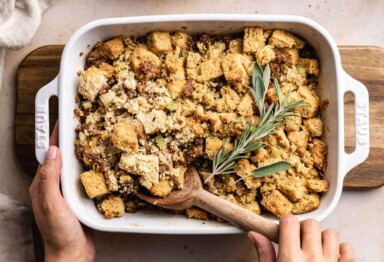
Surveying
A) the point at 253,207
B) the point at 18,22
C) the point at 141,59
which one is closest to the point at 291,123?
the point at 253,207

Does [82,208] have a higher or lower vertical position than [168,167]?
lower

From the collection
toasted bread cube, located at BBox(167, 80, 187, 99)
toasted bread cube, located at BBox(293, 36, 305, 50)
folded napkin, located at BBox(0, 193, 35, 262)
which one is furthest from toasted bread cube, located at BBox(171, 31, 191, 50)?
folded napkin, located at BBox(0, 193, 35, 262)

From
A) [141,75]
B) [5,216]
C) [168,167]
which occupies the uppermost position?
[141,75]

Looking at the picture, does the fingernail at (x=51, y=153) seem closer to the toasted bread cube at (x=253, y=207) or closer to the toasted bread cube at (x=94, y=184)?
the toasted bread cube at (x=94, y=184)

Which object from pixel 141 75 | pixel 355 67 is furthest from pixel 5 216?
pixel 355 67

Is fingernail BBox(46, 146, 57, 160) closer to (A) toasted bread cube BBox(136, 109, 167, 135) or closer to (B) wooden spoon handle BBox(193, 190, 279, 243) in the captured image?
(A) toasted bread cube BBox(136, 109, 167, 135)

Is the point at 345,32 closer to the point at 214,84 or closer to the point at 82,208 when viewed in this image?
the point at 214,84

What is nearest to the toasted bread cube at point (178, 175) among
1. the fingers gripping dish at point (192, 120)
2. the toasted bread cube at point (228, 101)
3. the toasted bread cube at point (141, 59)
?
the fingers gripping dish at point (192, 120)
